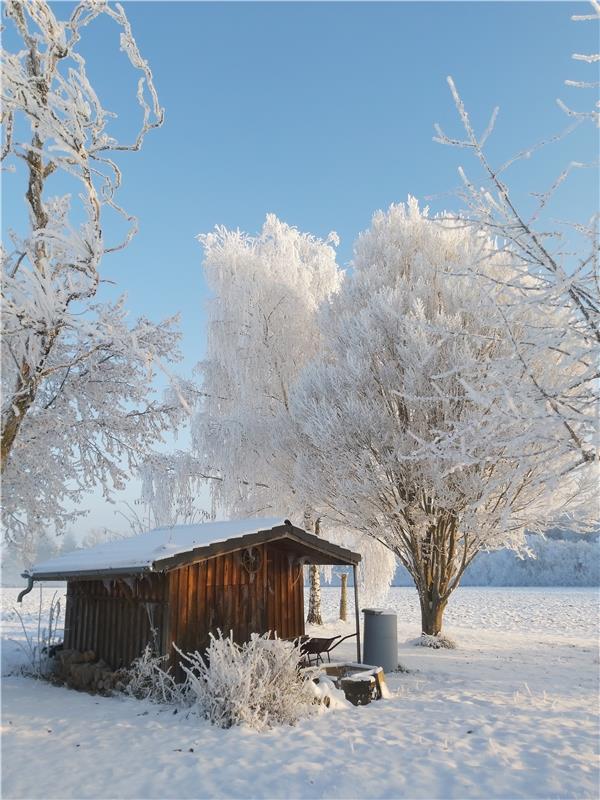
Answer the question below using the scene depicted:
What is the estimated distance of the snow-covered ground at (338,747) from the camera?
220 inches

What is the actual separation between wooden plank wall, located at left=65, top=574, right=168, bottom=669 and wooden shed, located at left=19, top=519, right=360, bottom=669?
17 millimetres

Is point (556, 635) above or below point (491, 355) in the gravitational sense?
below

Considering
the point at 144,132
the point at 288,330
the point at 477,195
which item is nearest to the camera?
the point at 477,195

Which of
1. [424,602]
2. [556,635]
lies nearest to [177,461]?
[424,602]

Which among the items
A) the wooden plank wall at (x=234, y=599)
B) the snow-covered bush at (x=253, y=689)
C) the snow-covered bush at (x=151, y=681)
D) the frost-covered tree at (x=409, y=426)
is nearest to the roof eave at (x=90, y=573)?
the wooden plank wall at (x=234, y=599)

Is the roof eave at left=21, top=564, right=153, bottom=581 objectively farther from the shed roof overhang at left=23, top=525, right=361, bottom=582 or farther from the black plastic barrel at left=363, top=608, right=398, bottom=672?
the black plastic barrel at left=363, top=608, right=398, bottom=672

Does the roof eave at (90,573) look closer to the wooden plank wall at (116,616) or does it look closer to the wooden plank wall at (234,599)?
the wooden plank wall at (116,616)

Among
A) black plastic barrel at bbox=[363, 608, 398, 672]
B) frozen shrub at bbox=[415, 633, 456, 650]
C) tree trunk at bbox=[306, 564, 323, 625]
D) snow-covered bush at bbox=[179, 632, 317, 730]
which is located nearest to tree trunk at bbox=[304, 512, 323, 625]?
tree trunk at bbox=[306, 564, 323, 625]

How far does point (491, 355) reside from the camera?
46.2ft

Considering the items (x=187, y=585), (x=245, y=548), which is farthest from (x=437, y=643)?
(x=187, y=585)

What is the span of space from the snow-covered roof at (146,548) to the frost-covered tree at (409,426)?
3.83m

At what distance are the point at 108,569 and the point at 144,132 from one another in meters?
6.58

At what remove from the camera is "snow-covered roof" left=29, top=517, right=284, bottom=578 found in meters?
9.11

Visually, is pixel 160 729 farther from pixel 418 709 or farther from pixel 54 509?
pixel 54 509
